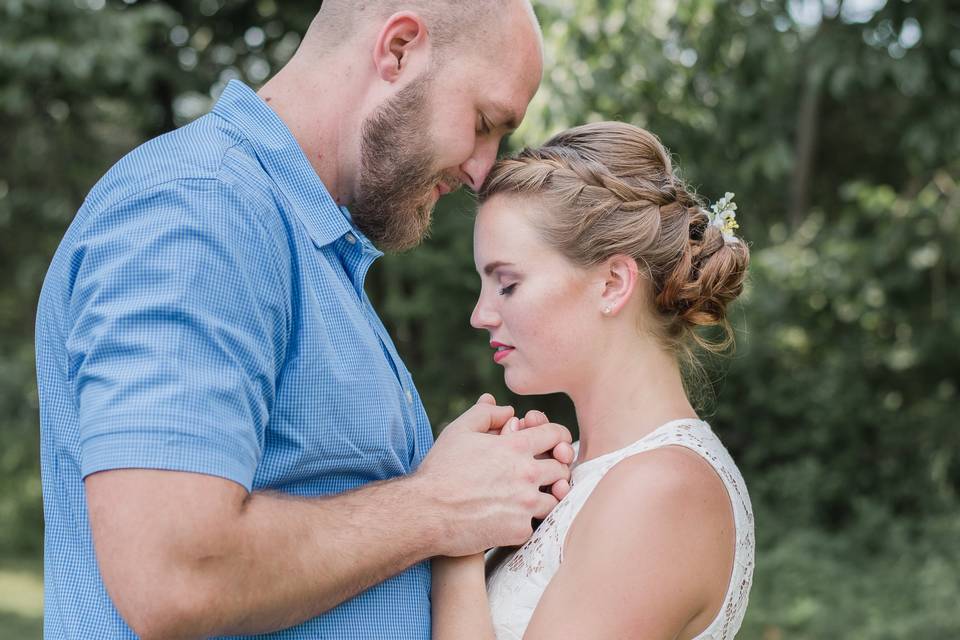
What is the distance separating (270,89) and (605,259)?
787 millimetres

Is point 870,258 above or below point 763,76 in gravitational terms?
below

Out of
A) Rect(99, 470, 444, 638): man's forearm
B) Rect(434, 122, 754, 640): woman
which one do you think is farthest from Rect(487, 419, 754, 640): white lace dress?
Rect(99, 470, 444, 638): man's forearm

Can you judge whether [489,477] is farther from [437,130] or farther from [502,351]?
[437,130]

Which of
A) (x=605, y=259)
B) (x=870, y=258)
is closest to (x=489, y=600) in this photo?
(x=605, y=259)

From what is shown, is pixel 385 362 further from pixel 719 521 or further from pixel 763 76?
pixel 763 76

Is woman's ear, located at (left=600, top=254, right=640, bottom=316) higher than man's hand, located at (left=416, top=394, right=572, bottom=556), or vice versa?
woman's ear, located at (left=600, top=254, right=640, bottom=316)

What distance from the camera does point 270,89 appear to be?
6.74 ft

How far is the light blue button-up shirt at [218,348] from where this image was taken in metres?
1.44

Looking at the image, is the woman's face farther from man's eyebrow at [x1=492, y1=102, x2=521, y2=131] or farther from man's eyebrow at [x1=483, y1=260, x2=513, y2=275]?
man's eyebrow at [x1=492, y1=102, x2=521, y2=131]

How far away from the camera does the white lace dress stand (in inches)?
83.0

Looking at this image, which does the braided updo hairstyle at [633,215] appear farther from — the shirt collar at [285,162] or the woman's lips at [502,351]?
the shirt collar at [285,162]

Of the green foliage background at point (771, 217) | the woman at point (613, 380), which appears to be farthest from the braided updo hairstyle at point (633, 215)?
the green foliage background at point (771, 217)

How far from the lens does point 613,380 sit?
2344 mm

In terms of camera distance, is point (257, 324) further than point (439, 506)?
No
